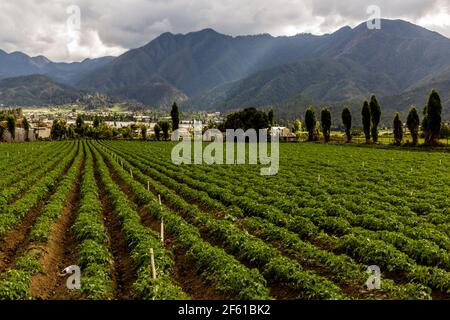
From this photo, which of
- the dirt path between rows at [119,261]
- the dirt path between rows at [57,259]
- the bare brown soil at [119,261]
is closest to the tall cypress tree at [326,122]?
the dirt path between rows at [119,261]

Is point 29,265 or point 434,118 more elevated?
point 434,118

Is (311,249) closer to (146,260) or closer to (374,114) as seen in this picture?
(146,260)

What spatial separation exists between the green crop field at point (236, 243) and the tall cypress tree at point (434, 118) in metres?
55.0

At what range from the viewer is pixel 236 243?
1680cm

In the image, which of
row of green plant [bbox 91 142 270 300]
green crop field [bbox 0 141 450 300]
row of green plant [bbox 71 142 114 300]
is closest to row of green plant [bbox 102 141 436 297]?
green crop field [bbox 0 141 450 300]

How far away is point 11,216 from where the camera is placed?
21734 mm

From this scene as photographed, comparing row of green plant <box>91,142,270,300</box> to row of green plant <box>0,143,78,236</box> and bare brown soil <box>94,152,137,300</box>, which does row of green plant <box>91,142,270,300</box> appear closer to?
bare brown soil <box>94,152,137,300</box>

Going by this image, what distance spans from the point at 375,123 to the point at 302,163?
5322cm

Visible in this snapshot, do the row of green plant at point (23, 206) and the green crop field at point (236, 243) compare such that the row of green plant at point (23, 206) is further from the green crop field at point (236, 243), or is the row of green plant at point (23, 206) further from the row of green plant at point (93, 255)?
the row of green plant at point (93, 255)

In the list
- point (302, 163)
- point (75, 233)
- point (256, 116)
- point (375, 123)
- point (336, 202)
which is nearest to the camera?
point (75, 233)

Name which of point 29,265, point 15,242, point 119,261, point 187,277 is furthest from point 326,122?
point 29,265

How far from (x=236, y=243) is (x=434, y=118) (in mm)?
Answer: 76221
